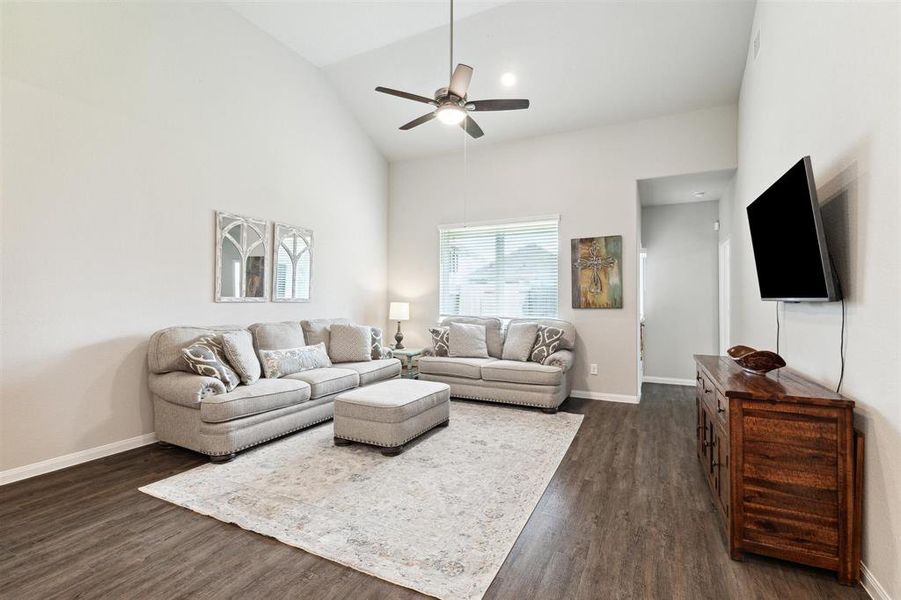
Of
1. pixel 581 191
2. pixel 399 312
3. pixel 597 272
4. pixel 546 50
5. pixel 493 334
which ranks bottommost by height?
pixel 493 334

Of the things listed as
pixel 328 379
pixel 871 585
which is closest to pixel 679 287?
pixel 871 585

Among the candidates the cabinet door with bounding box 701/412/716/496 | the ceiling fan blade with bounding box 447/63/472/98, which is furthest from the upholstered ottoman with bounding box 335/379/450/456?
the ceiling fan blade with bounding box 447/63/472/98

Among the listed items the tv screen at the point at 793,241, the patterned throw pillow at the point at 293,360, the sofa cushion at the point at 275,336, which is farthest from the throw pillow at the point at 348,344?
the tv screen at the point at 793,241

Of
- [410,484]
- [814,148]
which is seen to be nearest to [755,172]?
[814,148]

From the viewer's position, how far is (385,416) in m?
3.19

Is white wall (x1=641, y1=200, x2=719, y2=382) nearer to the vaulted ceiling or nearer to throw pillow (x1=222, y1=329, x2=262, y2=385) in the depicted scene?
the vaulted ceiling

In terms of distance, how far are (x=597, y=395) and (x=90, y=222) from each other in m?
5.24

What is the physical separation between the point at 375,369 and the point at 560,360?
2052 mm

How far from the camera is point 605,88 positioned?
4.67m

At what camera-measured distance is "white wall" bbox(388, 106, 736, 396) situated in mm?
4812

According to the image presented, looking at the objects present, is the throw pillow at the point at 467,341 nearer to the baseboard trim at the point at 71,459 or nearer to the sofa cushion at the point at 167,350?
the sofa cushion at the point at 167,350

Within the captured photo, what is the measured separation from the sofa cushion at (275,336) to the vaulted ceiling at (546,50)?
3.18m

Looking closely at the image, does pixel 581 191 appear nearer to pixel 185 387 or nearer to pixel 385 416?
pixel 385 416

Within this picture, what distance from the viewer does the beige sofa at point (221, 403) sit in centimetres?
306
